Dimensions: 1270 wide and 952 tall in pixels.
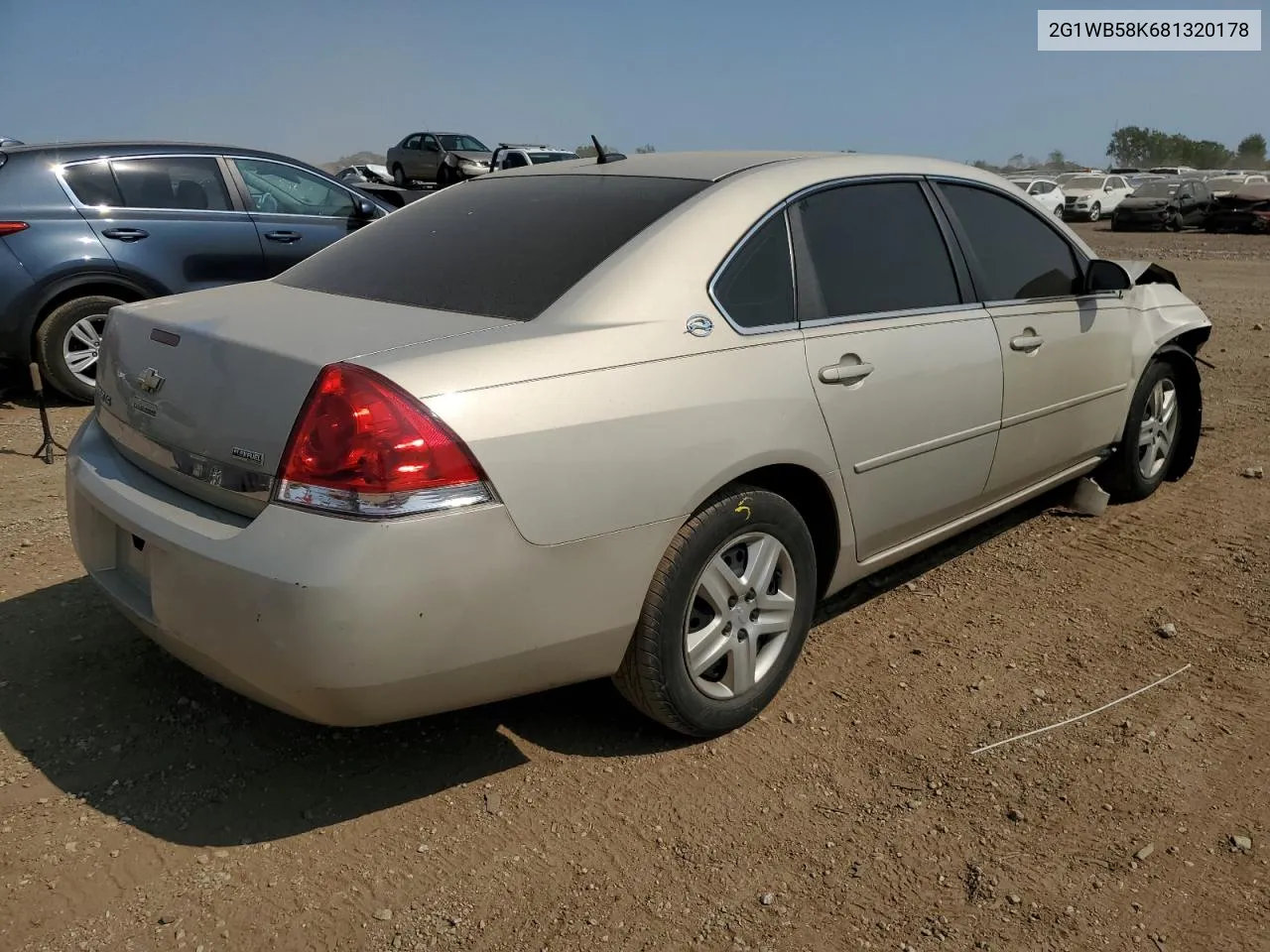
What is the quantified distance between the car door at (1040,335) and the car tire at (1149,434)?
23cm

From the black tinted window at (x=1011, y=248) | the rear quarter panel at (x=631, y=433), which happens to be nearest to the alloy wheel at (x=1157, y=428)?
the black tinted window at (x=1011, y=248)

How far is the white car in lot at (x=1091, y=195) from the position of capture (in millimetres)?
31078

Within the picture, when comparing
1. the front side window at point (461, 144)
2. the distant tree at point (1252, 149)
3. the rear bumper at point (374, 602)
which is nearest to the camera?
the rear bumper at point (374, 602)

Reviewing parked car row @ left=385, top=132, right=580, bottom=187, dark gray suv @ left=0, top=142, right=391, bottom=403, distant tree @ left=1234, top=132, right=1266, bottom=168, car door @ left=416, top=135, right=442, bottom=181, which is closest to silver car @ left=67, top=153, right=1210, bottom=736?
dark gray suv @ left=0, top=142, right=391, bottom=403

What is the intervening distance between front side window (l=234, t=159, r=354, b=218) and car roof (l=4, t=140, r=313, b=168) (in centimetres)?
9

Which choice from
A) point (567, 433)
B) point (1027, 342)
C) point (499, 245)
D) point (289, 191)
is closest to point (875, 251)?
point (1027, 342)

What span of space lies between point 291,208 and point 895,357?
5647 millimetres

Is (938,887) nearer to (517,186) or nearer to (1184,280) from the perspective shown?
(517,186)

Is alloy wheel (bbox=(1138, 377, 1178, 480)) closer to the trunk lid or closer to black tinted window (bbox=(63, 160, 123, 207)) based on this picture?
the trunk lid

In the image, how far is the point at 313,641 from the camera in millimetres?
2254

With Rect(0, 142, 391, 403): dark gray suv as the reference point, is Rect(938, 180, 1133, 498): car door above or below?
below

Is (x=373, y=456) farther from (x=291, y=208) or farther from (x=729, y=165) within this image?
(x=291, y=208)

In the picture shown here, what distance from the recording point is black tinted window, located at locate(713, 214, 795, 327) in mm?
2910

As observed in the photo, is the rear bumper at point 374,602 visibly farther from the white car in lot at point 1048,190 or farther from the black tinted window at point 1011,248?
the white car in lot at point 1048,190
